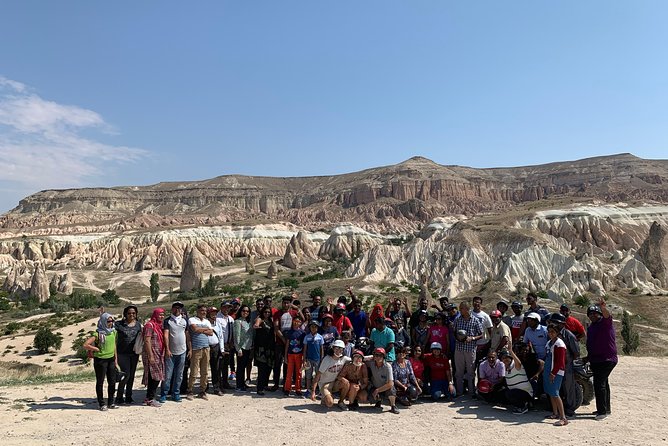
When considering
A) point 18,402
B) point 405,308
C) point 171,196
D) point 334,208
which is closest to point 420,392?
point 405,308

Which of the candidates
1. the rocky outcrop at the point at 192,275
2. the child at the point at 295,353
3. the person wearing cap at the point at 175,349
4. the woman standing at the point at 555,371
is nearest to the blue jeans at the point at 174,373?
the person wearing cap at the point at 175,349

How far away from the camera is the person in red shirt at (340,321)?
976 centimetres

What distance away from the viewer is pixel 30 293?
5359 centimetres

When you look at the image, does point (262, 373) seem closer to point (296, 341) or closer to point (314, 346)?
point (296, 341)

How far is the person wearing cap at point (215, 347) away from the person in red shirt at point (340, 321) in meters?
2.38

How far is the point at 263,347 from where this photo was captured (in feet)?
31.4

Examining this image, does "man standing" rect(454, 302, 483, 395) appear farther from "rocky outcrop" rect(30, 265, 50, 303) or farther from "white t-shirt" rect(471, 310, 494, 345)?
"rocky outcrop" rect(30, 265, 50, 303)

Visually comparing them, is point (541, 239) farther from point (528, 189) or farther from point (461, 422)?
point (528, 189)

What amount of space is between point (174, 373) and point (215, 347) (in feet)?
2.89

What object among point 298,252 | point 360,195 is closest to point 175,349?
point 298,252

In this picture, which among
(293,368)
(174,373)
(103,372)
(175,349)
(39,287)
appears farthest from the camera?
(39,287)

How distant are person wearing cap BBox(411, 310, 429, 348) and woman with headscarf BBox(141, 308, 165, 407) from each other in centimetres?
507

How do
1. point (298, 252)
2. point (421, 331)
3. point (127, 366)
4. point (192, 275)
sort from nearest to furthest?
point (127, 366)
point (421, 331)
point (192, 275)
point (298, 252)

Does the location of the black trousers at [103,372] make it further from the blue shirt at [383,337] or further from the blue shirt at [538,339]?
the blue shirt at [538,339]
